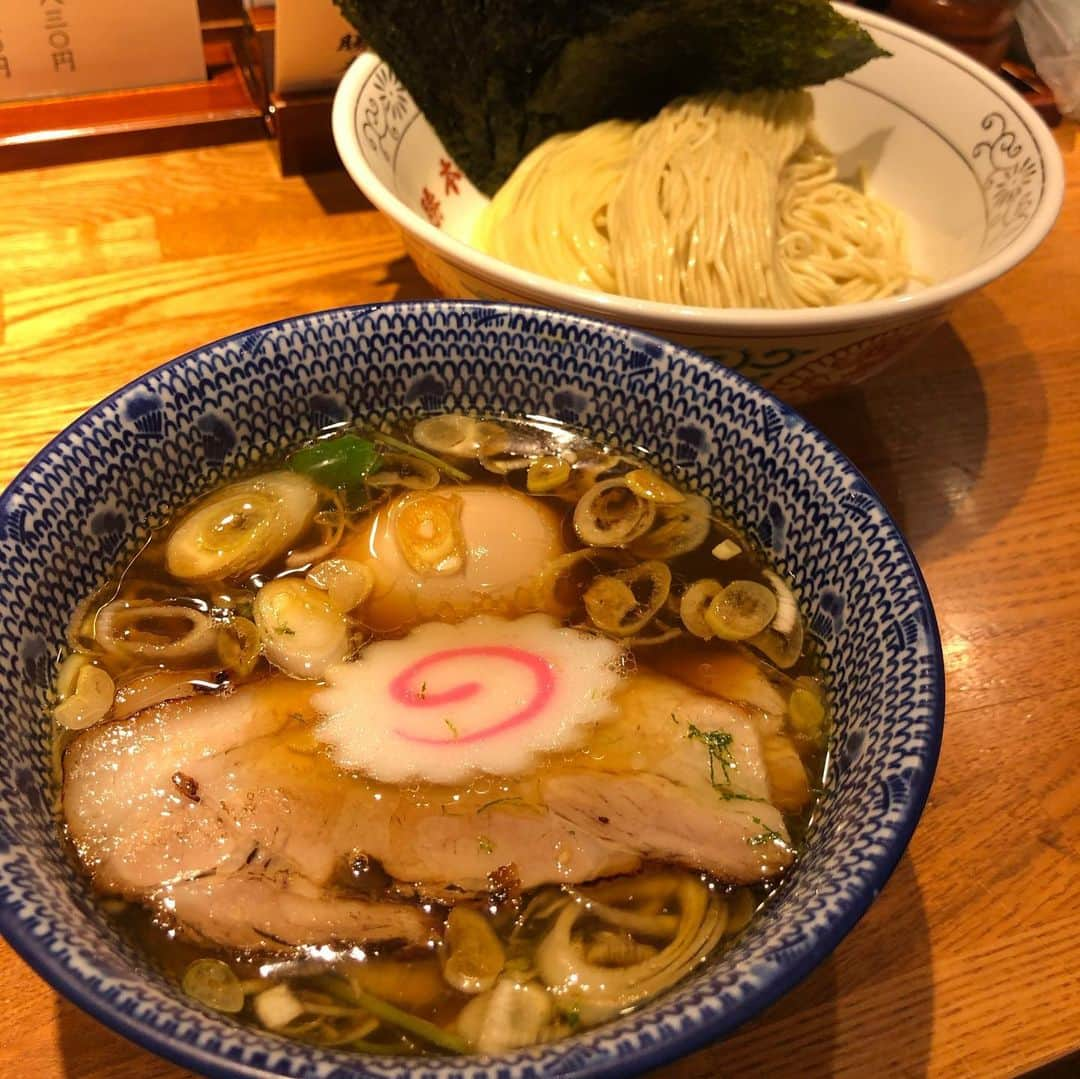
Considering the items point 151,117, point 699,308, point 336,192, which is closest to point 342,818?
point 699,308

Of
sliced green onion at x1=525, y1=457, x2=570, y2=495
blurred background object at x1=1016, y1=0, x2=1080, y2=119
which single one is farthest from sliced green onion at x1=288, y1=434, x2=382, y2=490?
blurred background object at x1=1016, y1=0, x2=1080, y2=119

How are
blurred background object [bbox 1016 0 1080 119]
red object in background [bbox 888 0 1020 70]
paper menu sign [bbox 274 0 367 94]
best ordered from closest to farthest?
1. paper menu sign [bbox 274 0 367 94]
2. red object in background [bbox 888 0 1020 70]
3. blurred background object [bbox 1016 0 1080 119]

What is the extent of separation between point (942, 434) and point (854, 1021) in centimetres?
109

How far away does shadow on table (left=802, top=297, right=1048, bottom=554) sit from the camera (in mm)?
1650

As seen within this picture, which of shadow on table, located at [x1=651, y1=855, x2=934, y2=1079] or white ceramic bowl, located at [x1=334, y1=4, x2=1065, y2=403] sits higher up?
white ceramic bowl, located at [x1=334, y1=4, x2=1065, y2=403]

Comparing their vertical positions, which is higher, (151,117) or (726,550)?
(151,117)

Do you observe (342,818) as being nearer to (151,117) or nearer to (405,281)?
(405,281)

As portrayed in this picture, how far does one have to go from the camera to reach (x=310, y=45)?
2021 millimetres

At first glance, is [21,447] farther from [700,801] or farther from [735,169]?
[735,169]

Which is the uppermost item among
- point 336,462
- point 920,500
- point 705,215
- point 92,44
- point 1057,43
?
point 92,44

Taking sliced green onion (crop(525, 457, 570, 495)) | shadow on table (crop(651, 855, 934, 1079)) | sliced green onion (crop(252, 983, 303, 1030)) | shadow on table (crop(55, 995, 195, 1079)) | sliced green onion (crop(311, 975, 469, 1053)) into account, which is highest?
sliced green onion (crop(525, 457, 570, 495))

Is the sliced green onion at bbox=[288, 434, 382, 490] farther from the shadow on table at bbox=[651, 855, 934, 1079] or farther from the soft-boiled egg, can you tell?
the shadow on table at bbox=[651, 855, 934, 1079]

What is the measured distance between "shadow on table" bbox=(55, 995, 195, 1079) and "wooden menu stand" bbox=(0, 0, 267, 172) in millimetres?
1849

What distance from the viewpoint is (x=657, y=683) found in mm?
1179
